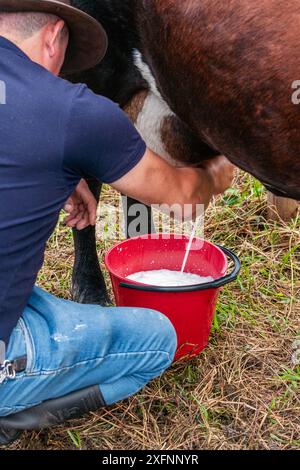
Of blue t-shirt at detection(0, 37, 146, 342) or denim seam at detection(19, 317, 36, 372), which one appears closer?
blue t-shirt at detection(0, 37, 146, 342)

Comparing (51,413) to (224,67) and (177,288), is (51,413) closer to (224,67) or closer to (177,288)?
(177,288)

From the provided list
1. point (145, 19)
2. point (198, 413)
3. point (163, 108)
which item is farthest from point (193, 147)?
point (198, 413)

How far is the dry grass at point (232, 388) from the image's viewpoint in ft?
7.01

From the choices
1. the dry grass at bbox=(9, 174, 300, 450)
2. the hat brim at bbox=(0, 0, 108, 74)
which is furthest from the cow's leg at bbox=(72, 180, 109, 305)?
the hat brim at bbox=(0, 0, 108, 74)

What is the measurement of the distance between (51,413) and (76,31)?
41.4 inches

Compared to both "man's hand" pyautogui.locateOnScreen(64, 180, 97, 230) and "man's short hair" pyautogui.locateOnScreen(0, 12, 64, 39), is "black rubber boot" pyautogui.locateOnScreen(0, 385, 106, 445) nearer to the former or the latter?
"man's hand" pyautogui.locateOnScreen(64, 180, 97, 230)

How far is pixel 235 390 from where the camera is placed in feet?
7.75

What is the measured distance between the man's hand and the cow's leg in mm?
579

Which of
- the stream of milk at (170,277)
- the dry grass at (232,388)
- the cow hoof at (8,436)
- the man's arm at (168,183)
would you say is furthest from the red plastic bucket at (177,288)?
the cow hoof at (8,436)

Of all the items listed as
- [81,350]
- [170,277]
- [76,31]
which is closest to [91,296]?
[170,277]

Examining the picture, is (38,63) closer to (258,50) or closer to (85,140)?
(85,140)

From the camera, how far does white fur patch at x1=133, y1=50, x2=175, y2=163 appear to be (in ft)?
7.32

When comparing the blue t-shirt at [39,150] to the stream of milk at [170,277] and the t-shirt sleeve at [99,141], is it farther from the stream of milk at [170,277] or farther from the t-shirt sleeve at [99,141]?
the stream of milk at [170,277]
